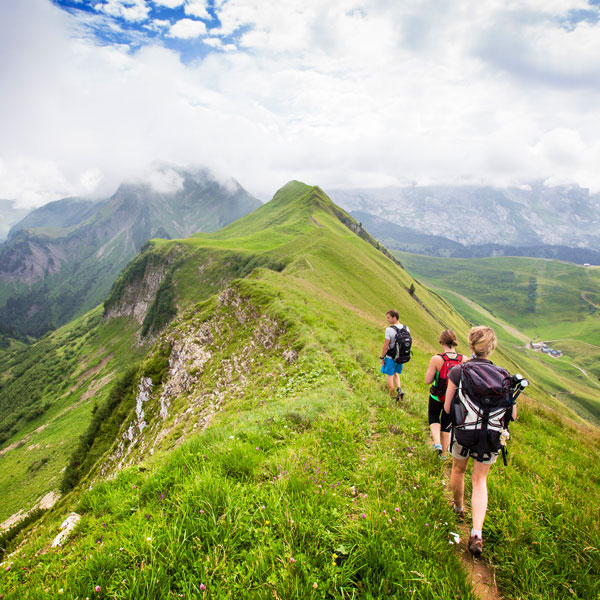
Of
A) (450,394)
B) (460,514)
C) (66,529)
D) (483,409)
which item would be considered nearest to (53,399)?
(66,529)

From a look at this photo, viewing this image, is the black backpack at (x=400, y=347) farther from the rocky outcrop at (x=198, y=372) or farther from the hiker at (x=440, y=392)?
the rocky outcrop at (x=198, y=372)

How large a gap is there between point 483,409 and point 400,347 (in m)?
5.60

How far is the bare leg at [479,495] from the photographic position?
4230mm

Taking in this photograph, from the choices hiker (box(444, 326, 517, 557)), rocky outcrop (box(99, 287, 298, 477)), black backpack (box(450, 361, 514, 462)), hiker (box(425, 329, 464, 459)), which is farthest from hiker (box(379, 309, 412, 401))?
rocky outcrop (box(99, 287, 298, 477))

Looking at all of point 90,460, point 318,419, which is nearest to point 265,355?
point 318,419

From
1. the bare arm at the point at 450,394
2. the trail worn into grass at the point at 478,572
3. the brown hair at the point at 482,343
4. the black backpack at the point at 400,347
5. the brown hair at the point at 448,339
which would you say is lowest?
the trail worn into grass at the point at 478,572

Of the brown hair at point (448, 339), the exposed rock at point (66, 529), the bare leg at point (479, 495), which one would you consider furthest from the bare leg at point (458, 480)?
the exposed rock at point (66, 529)

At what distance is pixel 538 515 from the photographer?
4.50 meters

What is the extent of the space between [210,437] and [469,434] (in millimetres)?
5353

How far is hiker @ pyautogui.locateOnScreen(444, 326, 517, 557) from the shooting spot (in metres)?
4.20

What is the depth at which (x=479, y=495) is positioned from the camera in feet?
14.6

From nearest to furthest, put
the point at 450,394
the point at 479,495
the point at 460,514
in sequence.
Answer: the point at 479,495
the point at 460,514
the point at 450,394

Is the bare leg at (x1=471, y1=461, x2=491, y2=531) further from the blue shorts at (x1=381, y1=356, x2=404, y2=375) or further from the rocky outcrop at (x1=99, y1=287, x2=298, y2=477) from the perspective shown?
the rocky outcrop at (x1=99, y1=287, x2=298, y2=477)

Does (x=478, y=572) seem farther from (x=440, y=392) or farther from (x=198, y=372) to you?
(x=198, y=372)
